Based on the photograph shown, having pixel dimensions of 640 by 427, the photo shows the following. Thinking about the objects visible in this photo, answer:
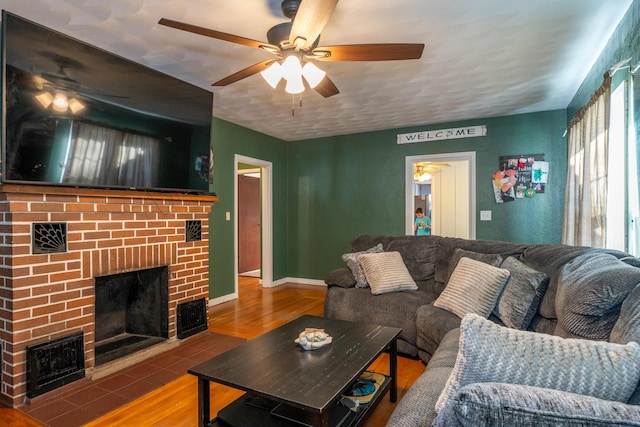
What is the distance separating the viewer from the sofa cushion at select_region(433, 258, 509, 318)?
7.58 feet

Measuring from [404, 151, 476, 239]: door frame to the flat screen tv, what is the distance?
2.90 meters

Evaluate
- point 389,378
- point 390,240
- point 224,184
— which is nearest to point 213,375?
point 389,378

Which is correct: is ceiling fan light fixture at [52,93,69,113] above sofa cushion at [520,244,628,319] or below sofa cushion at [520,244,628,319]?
above

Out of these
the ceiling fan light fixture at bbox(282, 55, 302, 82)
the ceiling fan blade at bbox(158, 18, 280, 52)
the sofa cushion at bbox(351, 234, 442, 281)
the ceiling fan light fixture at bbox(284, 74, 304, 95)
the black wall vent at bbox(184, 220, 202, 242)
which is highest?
the ceiling fan blade at bbox(158, 18, 280, 52)

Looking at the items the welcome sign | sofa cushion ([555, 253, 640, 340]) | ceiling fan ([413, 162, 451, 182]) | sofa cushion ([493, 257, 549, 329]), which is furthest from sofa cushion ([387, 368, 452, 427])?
ceiling fan ([413, 162, 451, 182])

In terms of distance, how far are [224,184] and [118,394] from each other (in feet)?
9.00

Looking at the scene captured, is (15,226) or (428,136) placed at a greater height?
(428,136)

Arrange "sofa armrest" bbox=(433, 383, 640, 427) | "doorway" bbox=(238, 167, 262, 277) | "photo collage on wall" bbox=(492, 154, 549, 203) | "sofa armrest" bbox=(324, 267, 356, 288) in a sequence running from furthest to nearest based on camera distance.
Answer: "doorway" bbox=(238, 167, 262, 277)
"photo collage on wall" bbox=(492, 154, 549, 203)
"sofa armrest" bbox=(324, 267, 356, 288)
"sofa armrest" bbox=(433, 383, 640, 427)

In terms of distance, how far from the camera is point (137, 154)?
2750mm

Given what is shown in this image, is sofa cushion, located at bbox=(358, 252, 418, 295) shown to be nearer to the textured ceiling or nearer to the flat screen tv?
the textured ceiling

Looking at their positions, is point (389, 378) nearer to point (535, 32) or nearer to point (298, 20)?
point (298, 20)

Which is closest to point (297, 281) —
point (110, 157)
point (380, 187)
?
point (380, 187)

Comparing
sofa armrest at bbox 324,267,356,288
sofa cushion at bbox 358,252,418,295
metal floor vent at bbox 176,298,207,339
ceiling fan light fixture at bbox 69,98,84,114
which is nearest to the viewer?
ceiling fan light fixture at bbox 69,98,84,114

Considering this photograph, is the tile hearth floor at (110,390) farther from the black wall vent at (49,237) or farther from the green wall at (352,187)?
the green wall at (352,187)
